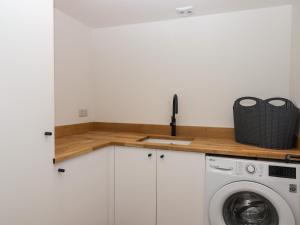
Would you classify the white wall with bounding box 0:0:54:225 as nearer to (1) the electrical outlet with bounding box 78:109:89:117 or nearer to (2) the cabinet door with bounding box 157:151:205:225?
(2) the cabinet door with bounding box 157:151:205:225

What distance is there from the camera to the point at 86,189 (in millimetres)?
1573

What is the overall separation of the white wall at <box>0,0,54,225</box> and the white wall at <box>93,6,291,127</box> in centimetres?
122

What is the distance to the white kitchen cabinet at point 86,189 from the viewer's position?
4.45ft

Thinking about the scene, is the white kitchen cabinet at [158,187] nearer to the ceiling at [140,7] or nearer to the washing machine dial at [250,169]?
the washing machine dial at [250,169]

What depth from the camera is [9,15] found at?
98cm

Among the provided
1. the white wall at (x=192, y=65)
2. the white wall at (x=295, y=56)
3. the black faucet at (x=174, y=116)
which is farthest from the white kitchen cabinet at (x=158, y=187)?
the white wall at (x=295, y=56)

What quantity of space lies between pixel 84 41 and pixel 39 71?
1.37 meters

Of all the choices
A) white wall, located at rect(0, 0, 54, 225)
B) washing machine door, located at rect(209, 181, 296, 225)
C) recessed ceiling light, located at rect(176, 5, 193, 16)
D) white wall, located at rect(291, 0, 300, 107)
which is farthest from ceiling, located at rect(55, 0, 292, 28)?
washing machine door, located at rect(209, 181, 296, 225)

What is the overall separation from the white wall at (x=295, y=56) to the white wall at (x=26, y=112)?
1.81 meters

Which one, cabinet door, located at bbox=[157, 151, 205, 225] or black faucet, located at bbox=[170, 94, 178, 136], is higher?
black faucet, located at bbox=[170, 94, 178, 136]

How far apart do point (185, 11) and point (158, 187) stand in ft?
5.28

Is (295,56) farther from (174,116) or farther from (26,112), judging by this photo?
(26,112)

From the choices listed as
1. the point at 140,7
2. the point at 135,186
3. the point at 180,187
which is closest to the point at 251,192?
the point at 180,187

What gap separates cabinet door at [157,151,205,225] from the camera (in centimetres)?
163
